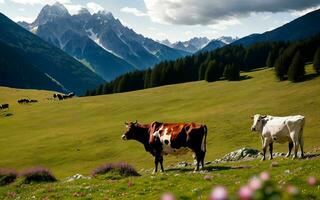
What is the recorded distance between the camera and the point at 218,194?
2893mm

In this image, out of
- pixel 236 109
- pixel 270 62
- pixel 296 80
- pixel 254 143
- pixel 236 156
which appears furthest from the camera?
pixel 270 62

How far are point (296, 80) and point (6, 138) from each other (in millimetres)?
65428

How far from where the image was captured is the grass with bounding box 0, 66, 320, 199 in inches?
963

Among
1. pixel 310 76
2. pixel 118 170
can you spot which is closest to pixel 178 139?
pixel 118 170

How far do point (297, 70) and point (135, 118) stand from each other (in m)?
42.2

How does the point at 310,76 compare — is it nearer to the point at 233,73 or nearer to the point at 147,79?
the point at 233,73

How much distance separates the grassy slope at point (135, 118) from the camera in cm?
5295

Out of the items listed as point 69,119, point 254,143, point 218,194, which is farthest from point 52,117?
point 218,194

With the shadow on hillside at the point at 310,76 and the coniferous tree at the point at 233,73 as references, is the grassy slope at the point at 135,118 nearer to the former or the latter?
the shadow on hillside at the point at 310,76

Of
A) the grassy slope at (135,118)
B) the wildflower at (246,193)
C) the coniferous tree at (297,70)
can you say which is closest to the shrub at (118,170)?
the grassy slope at (135,118)

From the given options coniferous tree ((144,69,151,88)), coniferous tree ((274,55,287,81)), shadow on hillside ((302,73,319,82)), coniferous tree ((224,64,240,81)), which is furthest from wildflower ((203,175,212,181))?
coniferous tree ((144,69,151,88))

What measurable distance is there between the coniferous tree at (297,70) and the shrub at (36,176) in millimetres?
79313

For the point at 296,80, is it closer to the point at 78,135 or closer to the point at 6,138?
the point at 78,135

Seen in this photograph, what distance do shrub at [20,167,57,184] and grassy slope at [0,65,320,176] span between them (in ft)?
47.0
